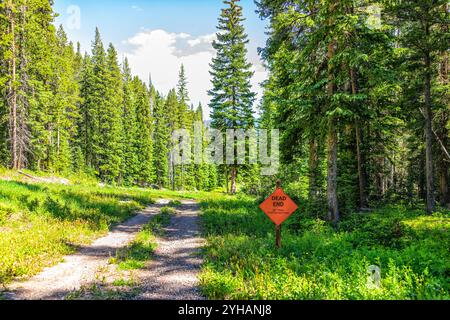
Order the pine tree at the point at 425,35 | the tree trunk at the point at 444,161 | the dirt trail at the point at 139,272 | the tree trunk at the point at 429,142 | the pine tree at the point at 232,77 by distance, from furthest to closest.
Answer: the pine tree at the point at 232,77 → the tree trunk at the point at 444,161 → the tree trunk at the point at 429,142 → the pine tree at the point at 425,35 → the dirt trail at the point at 139,272

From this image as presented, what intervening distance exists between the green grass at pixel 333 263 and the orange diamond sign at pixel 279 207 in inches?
39.4

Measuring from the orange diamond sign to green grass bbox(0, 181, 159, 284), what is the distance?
246 inches

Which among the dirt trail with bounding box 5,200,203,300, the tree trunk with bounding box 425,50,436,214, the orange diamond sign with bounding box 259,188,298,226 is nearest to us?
the dirt trail with bounding box 5,200,203,300

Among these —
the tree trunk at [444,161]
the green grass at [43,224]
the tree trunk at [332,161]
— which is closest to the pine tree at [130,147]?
the green grass at [43,224]

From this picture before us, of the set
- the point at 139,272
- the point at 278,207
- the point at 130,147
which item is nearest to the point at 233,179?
the point at 278,207

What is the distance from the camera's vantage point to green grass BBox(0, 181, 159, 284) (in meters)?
7.38

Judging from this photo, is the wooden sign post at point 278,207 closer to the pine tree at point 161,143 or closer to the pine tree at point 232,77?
the pine tree at point 232,77

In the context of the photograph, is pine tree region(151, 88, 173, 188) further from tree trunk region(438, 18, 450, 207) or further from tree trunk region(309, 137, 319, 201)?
tree trunk region(438, 18, 450, 207)

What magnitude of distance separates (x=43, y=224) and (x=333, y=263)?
10.3m

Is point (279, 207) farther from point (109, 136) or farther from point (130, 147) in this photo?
point (130, 147)

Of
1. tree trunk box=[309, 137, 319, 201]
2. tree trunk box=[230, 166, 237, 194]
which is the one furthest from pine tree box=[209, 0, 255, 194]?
tree trunk box=[309, 137, 319, 201]

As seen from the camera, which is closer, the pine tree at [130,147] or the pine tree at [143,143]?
the pine tree at [130,147]

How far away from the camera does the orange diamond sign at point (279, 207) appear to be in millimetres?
8202

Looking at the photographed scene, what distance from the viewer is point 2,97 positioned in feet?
81.6
